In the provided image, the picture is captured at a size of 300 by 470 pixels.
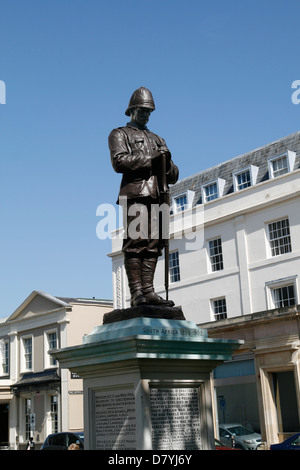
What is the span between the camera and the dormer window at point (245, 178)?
3198 centimetres

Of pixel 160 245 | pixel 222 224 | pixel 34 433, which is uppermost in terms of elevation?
pixel 222 224

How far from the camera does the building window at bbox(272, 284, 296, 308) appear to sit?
28016 mm

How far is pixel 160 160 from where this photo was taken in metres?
8.41

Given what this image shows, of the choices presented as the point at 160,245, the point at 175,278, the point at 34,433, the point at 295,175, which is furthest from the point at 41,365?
the point at 160,245

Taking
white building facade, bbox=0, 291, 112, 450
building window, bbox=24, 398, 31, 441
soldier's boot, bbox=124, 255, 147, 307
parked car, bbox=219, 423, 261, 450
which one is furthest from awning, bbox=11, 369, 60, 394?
soldier's boot, bbox=124, 255, 147, 307

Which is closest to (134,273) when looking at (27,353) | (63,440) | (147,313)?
(147,313)

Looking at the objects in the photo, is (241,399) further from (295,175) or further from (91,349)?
(91,349)

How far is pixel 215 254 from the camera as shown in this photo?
1260 inches

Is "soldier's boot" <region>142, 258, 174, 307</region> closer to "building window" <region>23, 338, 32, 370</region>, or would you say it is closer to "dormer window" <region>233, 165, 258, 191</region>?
"dormer window" <region>233, 165, 258, 191</region>

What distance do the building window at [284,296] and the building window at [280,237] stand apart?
5.40 ft

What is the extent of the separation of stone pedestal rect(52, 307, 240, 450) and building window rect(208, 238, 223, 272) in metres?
24.0

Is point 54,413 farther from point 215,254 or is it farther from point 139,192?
point 139,192

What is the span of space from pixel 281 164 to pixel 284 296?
6.84 m
